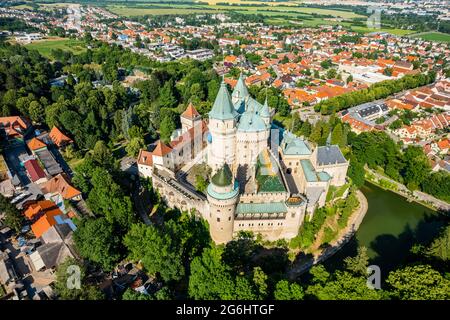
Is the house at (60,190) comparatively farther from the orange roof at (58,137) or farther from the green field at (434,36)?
the green field at (434,36)

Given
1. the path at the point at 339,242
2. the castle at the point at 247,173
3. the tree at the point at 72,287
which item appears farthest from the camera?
the castle at the point at 247,173

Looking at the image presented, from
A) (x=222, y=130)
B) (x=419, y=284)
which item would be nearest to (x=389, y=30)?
(x=222, y=130)

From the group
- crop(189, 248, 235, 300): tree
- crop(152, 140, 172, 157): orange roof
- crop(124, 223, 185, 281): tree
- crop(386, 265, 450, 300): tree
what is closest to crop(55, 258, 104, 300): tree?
crop(124, 223, 185, 281): tree

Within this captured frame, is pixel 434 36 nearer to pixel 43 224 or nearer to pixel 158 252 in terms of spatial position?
pixel 158 252

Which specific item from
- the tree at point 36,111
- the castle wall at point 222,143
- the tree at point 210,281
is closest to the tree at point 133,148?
the castle wall at point 222,143

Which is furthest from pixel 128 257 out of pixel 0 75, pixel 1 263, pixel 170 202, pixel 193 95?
pixel 0 75

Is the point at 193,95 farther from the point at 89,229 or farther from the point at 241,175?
the point at 89,229

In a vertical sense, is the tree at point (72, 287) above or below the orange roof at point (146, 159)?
below

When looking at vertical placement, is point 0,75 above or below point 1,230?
above
